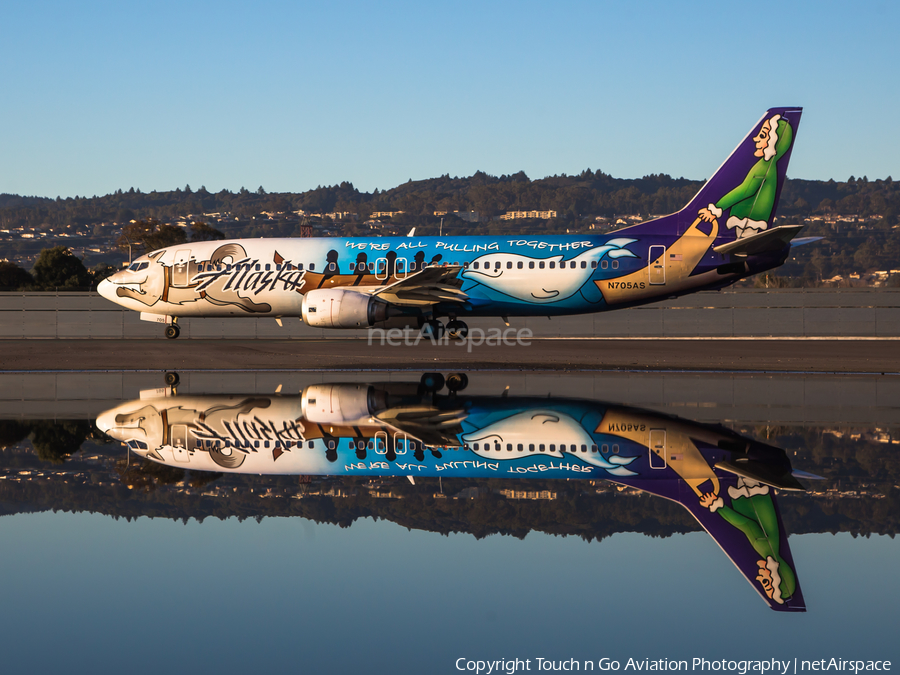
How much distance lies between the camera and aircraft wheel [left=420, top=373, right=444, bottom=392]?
1520cm

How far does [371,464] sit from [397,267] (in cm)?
1653

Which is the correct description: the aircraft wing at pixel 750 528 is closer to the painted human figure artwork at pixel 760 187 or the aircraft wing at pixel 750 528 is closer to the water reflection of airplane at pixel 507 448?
the water reflection of airplane at pixel 507 448

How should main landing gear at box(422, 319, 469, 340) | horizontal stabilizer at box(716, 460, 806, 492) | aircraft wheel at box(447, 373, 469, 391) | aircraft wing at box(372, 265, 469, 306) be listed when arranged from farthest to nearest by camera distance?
1. main landing gear at box(422, 319, 469, 340)
2. aircraft wing at box(372, 265, 469, 306)
3. aircraft wheel at box(447, 373, 469, 391)
4. horizontal stabilizer at box(716, 460, 806, 492)

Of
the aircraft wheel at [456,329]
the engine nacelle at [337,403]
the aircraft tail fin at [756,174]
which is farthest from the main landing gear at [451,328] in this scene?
the engine nacelle at [337,403]

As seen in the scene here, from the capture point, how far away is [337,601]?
4453 millimetres

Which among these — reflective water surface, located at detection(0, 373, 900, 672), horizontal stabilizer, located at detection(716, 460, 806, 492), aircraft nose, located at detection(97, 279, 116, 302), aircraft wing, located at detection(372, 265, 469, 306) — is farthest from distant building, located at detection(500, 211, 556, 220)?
horizontal stabilizer, located at detection(716, 460, 806, 492)

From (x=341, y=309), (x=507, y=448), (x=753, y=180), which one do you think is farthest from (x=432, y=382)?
(x=753, y=180)

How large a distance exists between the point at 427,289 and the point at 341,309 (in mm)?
2811

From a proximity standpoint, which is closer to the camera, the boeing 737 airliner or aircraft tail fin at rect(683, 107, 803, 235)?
aircraft tail fin at rect(683, 107, 803, 235)

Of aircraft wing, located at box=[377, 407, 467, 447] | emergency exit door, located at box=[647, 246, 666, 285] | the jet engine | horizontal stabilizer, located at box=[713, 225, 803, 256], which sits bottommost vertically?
the jet engine

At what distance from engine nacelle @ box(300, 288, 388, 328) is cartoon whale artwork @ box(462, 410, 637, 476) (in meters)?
11.0

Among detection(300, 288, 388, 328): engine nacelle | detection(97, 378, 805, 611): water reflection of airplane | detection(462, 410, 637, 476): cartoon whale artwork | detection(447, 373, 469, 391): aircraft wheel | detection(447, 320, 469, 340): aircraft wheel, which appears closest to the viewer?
detection(97, 378, 805, 611): water reflection of airplane

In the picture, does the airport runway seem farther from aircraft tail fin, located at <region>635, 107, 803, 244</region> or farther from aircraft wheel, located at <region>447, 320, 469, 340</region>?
aircraft tail fin, located at <region>635, 107, 803, 244</region>

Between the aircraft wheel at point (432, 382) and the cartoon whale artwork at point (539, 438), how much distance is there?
408 cm
